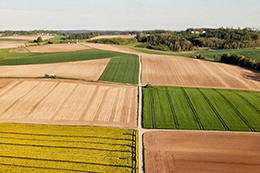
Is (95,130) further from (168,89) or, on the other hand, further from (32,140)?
(168,89)

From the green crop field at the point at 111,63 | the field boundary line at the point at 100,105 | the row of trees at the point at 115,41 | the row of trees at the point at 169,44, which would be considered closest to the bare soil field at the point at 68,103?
the field boundary line at the point at 100,105

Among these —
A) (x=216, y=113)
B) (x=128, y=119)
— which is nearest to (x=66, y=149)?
(x=128, y=119)

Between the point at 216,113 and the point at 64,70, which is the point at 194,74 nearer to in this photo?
the point at 216,113

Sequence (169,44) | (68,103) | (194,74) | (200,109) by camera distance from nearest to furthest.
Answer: (200,109)
(68,103)
(194,74)
(169,44)

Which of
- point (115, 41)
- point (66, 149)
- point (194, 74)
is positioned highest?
point (115, 41)

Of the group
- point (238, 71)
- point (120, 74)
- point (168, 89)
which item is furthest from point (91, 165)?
point (238, 71)
